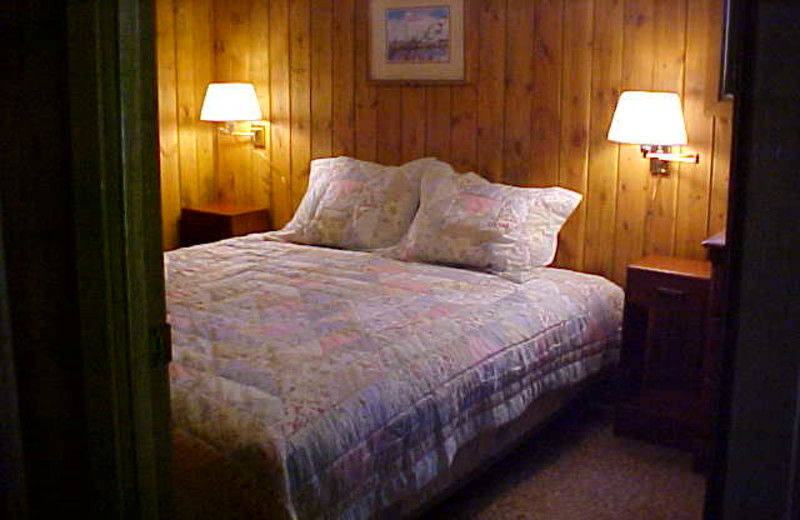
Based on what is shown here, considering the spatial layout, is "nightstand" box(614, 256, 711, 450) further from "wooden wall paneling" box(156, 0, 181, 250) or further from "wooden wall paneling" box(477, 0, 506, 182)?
"wooden wall paneling" box(156, 0, 181, 250)

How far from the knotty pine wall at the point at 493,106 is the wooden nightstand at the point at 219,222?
0.29 feet

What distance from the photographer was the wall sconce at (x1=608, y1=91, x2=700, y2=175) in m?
3.43

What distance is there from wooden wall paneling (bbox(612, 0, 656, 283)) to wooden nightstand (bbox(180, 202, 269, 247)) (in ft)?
6.83

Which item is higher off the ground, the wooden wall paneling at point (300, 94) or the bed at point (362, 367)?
the wooden wall paneling at point (300, 94)

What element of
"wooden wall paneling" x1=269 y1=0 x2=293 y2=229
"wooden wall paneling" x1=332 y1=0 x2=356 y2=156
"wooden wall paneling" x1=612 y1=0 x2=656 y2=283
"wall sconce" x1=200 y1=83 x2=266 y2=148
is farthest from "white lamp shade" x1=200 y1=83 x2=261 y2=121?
"wooden wall paneling" x1=612 y1=0 x2=656 y2=283

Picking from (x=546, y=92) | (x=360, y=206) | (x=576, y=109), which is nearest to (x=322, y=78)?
(x=360, y=206)

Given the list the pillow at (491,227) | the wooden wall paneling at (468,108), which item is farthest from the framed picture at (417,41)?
the pillow at (491,227)

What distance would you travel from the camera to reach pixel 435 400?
2.54m

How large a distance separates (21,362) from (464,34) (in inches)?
122

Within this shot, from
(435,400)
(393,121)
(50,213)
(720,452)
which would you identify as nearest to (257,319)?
(435,400)

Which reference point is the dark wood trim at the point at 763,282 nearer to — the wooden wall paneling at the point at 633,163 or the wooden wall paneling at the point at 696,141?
the wooden wall paneling at the point at 696,141

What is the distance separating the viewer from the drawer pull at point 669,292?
337cm

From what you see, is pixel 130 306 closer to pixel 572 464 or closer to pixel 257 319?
pixel 257 319

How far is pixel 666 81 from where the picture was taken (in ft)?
11.9
